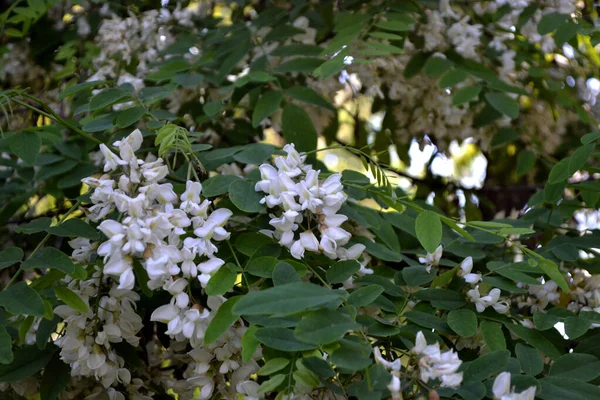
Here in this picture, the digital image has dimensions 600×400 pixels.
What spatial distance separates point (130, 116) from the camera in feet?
3.95

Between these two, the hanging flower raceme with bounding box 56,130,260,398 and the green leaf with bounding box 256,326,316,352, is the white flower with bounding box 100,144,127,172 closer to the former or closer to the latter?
the hanging flower raceme with bounding box 56,130,260,398

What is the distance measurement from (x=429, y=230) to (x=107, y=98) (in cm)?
65

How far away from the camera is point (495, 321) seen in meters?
1.02

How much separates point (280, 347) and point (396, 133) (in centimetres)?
132

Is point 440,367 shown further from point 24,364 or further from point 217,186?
point 24,364

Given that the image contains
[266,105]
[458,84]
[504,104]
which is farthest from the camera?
[458,84]

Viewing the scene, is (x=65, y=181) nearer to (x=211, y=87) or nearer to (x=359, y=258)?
(x=211, y=87)

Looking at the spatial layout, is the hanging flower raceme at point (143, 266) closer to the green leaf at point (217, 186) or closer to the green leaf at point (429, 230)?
the green leaf at point (217, 186)

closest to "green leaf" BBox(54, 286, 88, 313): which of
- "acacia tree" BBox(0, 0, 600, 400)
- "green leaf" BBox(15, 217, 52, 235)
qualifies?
"acacia tree" BBox(0, 0, 600, 400)

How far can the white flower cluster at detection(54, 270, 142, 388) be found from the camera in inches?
39.2

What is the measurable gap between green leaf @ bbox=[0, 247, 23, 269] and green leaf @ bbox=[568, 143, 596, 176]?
90 cm

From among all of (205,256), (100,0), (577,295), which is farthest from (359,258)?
(100,0)

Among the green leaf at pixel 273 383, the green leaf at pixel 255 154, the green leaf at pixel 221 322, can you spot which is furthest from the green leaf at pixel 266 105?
the green leaf at pixel 273 383

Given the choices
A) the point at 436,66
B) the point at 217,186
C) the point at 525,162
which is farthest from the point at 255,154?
the point at 525,162
